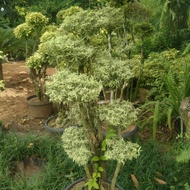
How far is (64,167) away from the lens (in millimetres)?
3221

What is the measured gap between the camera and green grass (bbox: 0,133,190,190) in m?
3.03

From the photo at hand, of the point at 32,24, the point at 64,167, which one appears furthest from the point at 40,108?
the point at 64,167

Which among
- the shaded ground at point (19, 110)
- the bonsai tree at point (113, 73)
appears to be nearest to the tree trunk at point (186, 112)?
the shaded ground at point (19, 110)

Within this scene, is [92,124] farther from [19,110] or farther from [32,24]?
[19,110]

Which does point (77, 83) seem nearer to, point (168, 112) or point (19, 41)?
point (168, 112)

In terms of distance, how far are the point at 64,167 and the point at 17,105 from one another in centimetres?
227

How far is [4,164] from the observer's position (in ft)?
10.8

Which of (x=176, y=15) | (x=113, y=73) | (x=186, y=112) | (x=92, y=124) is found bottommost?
(x=186, y=112)

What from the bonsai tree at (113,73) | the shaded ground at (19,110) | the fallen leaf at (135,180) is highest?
the bonsai tree at (113,73)

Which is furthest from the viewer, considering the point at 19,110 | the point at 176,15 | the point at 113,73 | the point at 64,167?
the point at 19,110

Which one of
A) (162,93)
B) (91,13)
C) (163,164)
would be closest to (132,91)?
(162,93)

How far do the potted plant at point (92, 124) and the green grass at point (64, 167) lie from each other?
0.56 m

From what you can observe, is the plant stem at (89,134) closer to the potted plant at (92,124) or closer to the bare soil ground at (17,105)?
the potted plant at (92,124)

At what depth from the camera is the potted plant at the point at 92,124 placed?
6.97 ft
